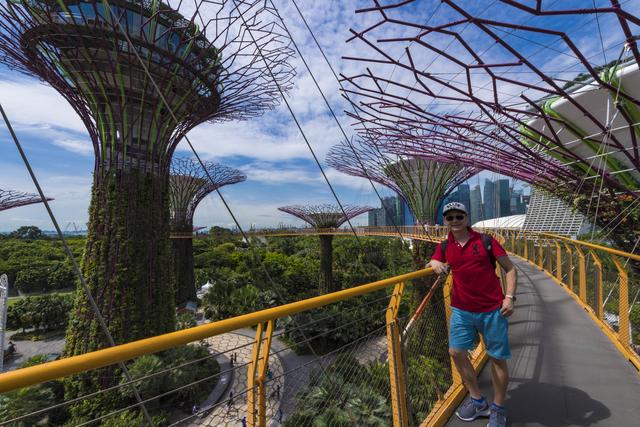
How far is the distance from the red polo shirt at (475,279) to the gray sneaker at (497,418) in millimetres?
680

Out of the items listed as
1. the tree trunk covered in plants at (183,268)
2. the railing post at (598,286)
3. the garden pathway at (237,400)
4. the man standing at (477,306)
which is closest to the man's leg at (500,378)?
the man standing at (477,306)

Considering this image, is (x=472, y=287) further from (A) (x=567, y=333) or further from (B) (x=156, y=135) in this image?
(B) (x=156, y=135)

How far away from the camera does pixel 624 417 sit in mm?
2455

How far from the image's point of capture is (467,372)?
248 centimetres

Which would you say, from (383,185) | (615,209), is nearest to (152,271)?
(615,209)

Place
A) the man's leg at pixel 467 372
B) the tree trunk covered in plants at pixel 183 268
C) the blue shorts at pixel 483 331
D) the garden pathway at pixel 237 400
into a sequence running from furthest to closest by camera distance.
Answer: the tree trunk covered in plants at pixel 183 268
the man's leg at pixel 467 372
the blue shorts at pixel 483 331
the garden pathway at pixel 237 400

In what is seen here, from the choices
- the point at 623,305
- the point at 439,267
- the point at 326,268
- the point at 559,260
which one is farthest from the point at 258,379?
the point at 326,268

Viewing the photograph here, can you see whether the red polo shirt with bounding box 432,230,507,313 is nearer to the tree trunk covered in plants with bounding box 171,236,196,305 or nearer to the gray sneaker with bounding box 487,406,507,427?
the gray sneaker with bounding box 487,406,507,427

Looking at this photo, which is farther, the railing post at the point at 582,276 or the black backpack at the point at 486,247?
the railing post at the point at 582,276

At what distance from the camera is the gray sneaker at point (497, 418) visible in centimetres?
233

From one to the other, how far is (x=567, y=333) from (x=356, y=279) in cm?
2249

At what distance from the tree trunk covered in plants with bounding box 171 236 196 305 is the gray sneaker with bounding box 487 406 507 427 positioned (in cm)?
2252

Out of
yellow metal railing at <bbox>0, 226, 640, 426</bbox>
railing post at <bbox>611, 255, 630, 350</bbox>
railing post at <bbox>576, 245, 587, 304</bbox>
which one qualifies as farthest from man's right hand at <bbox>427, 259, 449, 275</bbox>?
railing post at <bbox>576, 245, 587, 304</bbox>

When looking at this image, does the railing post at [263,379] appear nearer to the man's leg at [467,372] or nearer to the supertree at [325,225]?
the man's leg at [467,372]
